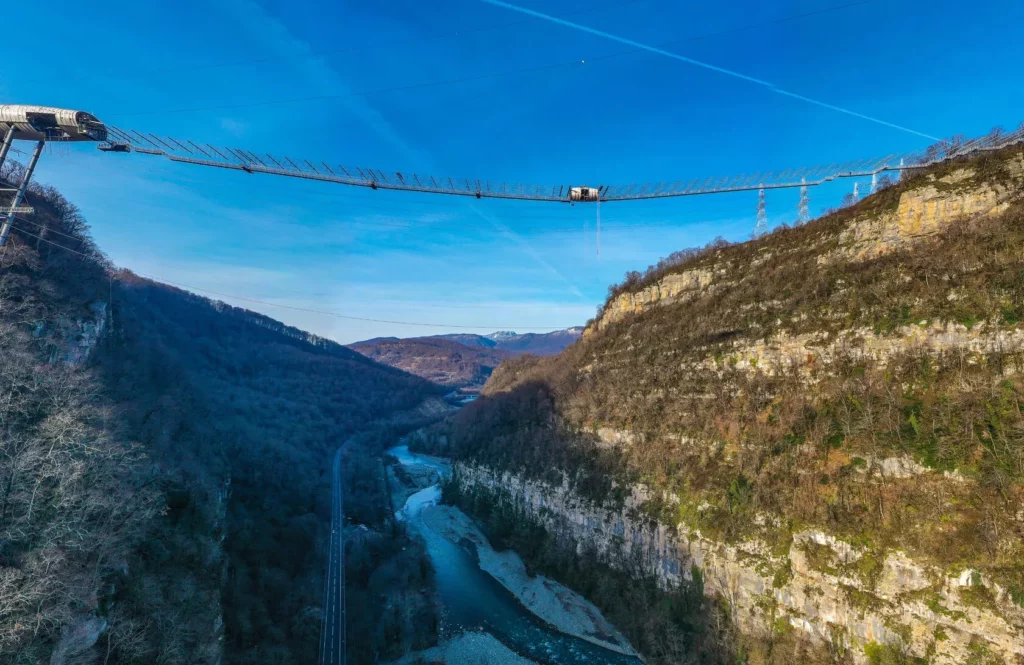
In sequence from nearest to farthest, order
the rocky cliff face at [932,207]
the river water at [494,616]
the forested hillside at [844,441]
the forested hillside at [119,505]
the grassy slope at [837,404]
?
the forested hillside at [119,505], the forested hillside at [844,441], the grassy slope at [837,404], the rocky cliff face at [932,207], the river water at [494,616]

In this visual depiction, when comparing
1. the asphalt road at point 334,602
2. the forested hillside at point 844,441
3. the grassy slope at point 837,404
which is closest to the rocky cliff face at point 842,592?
the forested hillside at point 844,441

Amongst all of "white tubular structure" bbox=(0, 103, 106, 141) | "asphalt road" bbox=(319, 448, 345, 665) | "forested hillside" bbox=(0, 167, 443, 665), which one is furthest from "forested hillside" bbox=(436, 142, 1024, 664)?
"white tubular structure" bbox=(0, 103, 106, 141)

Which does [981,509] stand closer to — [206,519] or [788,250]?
[788,250]

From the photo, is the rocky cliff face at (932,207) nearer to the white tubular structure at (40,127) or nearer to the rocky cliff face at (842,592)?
the rocky cliff face at (842,592)

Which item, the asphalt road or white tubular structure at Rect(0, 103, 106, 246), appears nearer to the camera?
white tubular structure at Rect(0, 103, 106, 246)

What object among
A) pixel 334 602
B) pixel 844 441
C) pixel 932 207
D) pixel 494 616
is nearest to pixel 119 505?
pixel 334 602

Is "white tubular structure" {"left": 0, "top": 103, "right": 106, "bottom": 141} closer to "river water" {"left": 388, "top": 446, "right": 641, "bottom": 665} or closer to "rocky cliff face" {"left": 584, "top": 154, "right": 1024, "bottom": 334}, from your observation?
"river water" {"left": 388, "top": 446, "right": 641, "bottom": 665}
